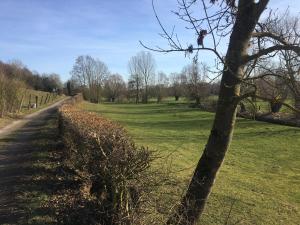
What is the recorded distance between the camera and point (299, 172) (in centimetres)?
1903

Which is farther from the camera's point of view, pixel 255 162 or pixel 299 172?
pixel 255 162

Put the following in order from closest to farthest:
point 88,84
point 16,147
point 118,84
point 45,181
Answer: point 45,181 → point 16,147 → point 88,84 → point 118,84

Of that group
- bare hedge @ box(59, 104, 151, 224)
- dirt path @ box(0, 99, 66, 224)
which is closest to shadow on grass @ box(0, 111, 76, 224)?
dirt path @ box(0, 99, 66, 224)

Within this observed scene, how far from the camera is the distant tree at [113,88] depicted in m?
127

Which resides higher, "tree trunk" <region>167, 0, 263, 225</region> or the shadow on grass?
"tree trunk" <region>167, 0, 263, 225</region>

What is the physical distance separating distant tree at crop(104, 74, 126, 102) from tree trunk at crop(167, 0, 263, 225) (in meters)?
120

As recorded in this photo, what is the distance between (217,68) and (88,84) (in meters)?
113

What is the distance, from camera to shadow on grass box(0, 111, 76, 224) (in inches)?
367

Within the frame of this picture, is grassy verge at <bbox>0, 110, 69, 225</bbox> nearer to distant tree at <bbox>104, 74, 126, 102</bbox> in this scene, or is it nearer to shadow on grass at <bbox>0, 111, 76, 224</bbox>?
shadow on grass at <bbox>0, 111, 76, 224</bbox>

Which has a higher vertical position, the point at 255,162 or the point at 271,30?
the point at 271,30

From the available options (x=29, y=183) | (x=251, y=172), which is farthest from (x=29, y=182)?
(x=251, y=172)

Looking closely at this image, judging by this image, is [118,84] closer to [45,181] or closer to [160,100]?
[160,100]

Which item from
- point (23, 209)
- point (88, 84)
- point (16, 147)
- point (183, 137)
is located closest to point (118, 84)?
point (88, 84)

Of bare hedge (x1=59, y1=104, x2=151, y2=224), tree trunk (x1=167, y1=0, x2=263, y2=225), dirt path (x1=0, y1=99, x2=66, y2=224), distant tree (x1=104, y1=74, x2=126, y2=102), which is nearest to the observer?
tree trunk (x1=167, y1=0, x2=263, y2=225)
